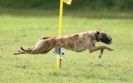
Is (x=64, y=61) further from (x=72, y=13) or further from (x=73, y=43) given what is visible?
(x=72, y=13)

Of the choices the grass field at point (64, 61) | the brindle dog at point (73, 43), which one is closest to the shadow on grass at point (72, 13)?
the grass field at point (64, 61)

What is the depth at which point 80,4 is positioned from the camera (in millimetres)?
33125

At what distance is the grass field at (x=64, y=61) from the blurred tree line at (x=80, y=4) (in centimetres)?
874

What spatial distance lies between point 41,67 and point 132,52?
12.8ft

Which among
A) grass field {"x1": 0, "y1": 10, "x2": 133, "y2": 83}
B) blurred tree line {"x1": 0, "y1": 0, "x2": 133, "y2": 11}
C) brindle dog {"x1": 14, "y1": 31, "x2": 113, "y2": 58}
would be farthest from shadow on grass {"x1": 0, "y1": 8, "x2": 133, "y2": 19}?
brindle dog {"x1": 14, "y1": 31, "x2": 113, "y2": 58}

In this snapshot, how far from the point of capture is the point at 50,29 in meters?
21.7

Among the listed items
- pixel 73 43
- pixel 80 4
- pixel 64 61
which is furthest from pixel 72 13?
pixel 73 43

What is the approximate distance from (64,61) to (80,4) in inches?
792

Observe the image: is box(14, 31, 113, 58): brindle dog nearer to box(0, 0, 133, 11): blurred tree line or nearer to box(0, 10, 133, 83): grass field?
box(0, 10, 133, 83): grass field

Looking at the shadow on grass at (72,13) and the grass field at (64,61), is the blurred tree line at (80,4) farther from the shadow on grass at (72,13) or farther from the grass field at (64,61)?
the grass field at (64,61)

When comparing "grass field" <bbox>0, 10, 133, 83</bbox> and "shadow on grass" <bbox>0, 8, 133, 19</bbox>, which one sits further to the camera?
"shadow on grass" <bbox>0, 8, 133, 19</bbox>

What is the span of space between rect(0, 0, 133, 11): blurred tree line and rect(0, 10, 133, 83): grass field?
28.7ft

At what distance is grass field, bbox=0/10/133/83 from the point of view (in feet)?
35.0

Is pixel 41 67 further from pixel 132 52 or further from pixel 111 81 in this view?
pixel 132 52
